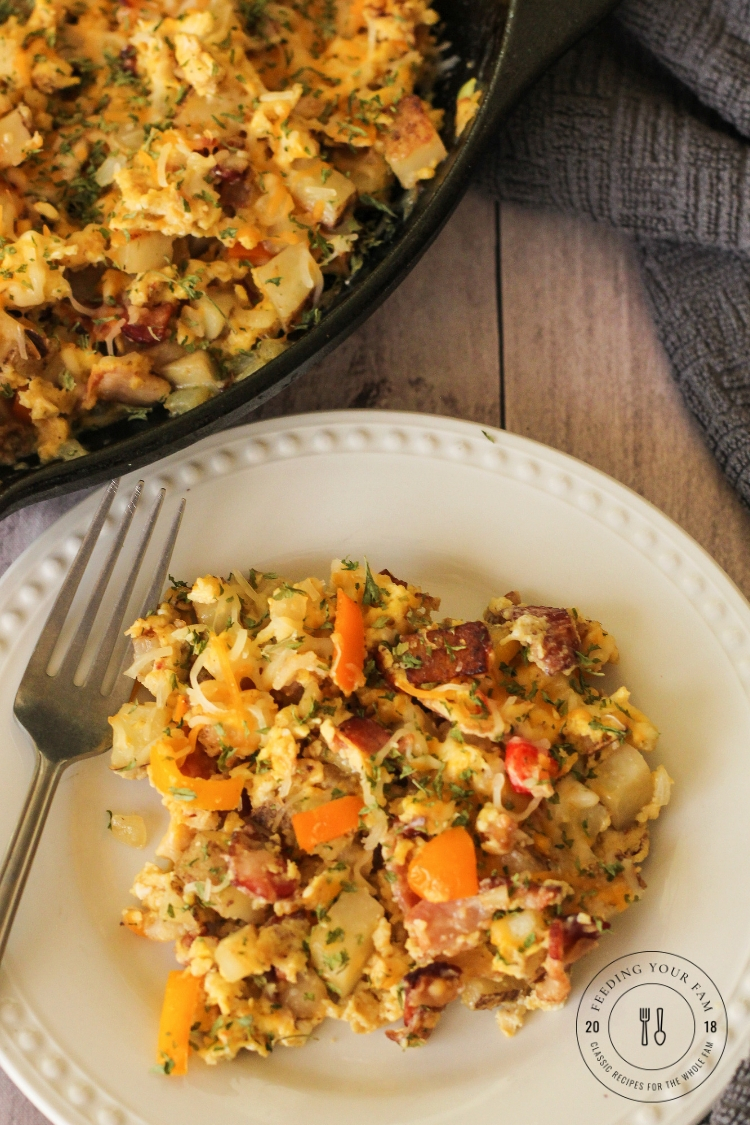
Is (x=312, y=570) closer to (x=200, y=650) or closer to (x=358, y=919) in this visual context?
(x=200, y=650)

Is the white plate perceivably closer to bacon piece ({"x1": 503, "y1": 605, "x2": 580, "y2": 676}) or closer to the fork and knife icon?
the fork and knife icon

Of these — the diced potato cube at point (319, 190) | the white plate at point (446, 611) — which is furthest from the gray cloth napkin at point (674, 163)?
the diced potato cube at point (319, 190)

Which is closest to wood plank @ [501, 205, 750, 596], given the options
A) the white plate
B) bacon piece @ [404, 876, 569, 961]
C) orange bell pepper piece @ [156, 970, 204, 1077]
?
the white plate

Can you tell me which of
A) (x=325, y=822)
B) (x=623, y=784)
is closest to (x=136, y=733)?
(x=325, y=822)

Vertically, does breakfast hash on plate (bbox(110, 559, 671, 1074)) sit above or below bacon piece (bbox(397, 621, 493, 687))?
below
